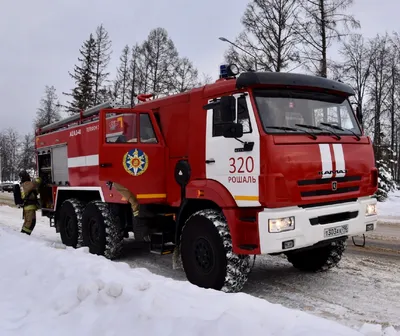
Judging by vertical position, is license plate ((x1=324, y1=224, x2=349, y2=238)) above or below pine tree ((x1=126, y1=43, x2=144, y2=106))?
below

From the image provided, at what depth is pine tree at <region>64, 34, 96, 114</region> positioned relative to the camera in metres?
35.9

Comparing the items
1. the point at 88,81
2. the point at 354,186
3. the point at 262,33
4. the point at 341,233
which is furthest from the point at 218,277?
the point at 88,81

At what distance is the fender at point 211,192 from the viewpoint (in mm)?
5223

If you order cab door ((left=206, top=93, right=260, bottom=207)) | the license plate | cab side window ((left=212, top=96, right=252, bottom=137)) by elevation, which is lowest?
the license plate

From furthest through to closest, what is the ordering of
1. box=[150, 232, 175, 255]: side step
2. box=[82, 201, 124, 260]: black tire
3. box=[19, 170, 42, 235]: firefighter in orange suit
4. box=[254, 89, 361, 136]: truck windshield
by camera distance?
box=[19, 170, 42, 235]: firefighter in orange suit, box=[82, 201, 124, 260]: black tire, box=[150, 232, 175, 255]: side step, box=[254, 89, 361, 136]: truck windshield

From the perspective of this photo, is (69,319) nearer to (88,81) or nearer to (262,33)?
(262,33)

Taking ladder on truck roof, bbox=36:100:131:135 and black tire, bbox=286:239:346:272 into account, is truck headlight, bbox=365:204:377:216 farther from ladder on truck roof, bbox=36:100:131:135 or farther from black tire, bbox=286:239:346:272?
ladder on truck roof, bbox=36:100:131:135

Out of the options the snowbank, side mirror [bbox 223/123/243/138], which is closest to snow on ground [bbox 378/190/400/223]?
side mirror [bbox 223/123/243/138]

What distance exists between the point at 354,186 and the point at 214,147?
194 cm

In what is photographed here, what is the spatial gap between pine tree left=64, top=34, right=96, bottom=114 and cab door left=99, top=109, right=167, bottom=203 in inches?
1175

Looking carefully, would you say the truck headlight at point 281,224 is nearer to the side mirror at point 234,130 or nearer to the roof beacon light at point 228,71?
the side mirror at point 234,130

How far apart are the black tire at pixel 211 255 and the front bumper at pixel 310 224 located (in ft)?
1.90

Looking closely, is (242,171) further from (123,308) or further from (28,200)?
(28,200)

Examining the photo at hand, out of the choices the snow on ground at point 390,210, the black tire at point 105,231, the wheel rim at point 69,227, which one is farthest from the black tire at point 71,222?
the snow on ground at point 390,210
